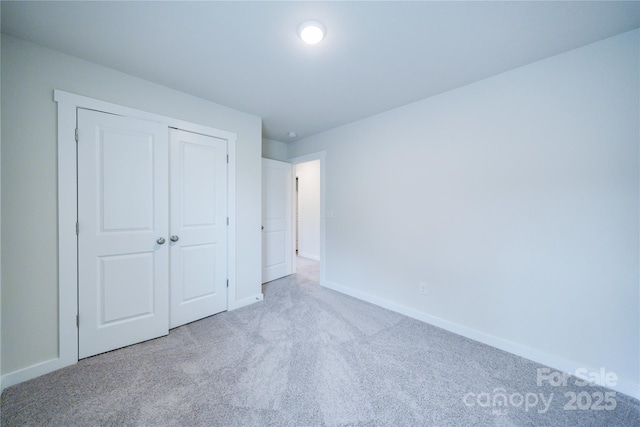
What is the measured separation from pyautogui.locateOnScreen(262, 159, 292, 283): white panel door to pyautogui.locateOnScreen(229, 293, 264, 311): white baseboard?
2.45 ft

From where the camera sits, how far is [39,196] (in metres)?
1.75

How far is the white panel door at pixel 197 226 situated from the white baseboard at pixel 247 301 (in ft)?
0.38

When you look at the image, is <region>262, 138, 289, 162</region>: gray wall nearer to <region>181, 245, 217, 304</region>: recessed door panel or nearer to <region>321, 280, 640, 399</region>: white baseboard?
<region>181, 245, 217, 304</region>: recessed door panel

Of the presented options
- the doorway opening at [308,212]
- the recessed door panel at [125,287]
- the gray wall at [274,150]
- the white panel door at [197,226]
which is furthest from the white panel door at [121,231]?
the doorway opening at [308,212]

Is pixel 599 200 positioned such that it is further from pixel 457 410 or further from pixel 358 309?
pixel 358 309

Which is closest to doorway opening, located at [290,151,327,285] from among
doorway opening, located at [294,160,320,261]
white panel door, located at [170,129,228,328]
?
doorway opening, located at [294,160,320,261]

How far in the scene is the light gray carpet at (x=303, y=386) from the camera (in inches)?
55.7

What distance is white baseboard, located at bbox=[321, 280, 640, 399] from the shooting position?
63.0 inches

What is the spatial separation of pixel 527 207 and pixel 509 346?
122 centimetres

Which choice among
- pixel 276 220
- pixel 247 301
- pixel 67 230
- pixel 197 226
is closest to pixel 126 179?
pixel 67 230

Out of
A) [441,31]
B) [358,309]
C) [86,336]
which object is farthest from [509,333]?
[86,336]

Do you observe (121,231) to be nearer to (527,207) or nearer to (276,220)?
(276,220)

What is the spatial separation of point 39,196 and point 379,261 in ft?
10.6

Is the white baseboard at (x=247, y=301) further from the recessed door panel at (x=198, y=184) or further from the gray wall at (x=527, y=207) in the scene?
the gray wall at (x=527, y=207)
